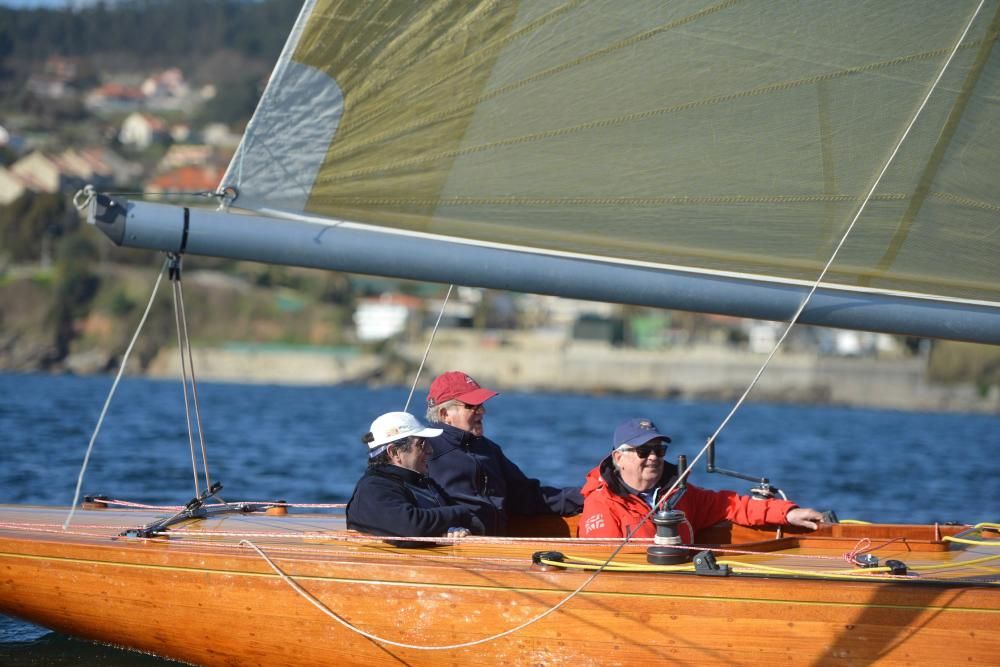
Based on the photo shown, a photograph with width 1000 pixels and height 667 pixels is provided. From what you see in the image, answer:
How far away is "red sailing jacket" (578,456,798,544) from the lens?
5.91 metres

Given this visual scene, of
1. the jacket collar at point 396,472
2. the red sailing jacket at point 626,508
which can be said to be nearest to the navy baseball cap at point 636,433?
the red sailing jacket at point 626,508

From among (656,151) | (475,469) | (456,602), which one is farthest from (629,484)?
(656,151)

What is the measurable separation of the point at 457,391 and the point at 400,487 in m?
0.67

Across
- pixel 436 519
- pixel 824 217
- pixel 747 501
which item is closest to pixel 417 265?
pixel 436 519

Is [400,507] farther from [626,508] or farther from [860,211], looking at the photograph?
[860,211]

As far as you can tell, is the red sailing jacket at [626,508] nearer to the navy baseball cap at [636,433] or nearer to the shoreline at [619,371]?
the navy baseball cap at [636,433]

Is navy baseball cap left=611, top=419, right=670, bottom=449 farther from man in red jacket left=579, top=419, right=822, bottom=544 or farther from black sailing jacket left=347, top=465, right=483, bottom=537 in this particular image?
black sailing jacket left=347, top=465, right=483, bottom=537

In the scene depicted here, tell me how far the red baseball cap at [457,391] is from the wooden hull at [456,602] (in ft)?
2.57

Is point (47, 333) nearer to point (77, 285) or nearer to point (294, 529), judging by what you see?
point (77, 285)

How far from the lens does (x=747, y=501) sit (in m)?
6.42

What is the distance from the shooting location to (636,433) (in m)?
5.76

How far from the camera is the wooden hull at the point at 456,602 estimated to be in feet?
17.2

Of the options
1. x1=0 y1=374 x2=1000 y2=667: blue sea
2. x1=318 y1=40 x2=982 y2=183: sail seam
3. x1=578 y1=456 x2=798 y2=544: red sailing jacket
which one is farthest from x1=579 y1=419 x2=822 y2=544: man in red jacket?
x1=0 y1=374 x2=1000 y2=667: blue sea

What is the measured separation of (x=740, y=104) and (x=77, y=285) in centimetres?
8699
